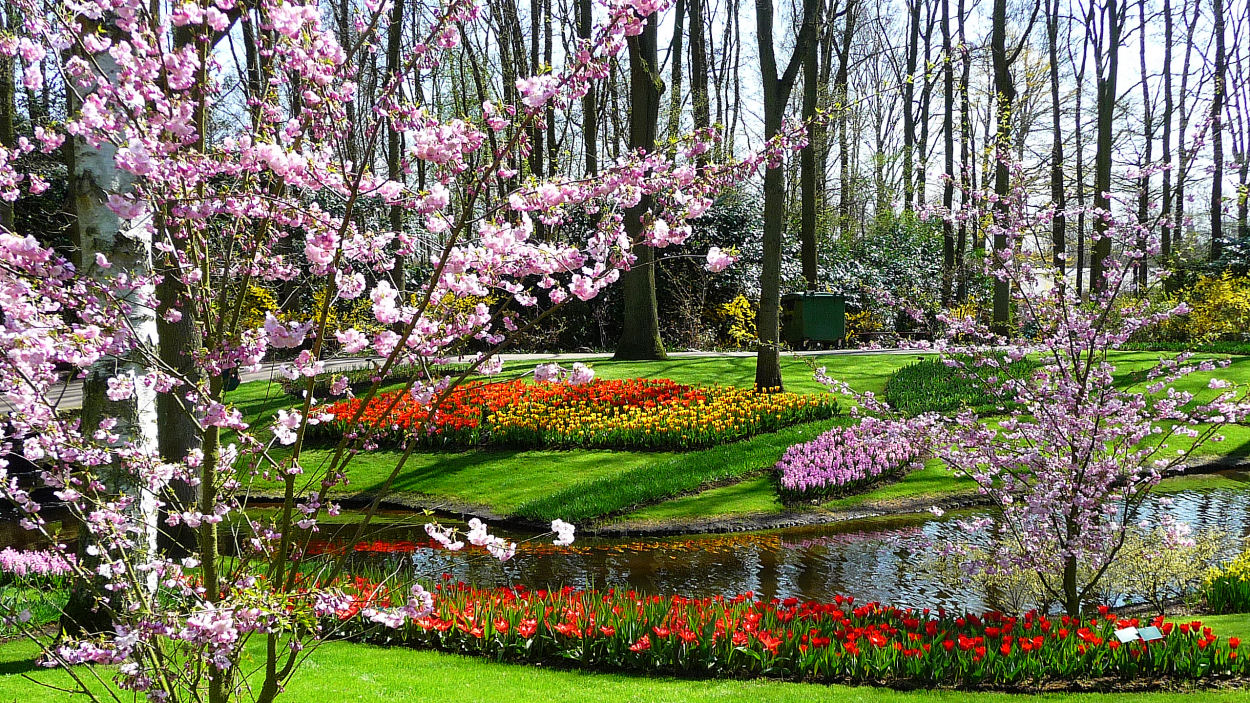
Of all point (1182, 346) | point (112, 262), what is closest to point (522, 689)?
point (112, 262)

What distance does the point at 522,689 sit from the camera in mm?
4465

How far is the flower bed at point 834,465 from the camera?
353 inches

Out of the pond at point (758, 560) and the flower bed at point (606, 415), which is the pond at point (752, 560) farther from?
the flower bed at point (606, 415)

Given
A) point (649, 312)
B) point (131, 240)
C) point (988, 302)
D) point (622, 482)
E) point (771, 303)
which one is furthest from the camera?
point (988, 302)

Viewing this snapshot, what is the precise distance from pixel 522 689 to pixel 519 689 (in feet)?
0.06

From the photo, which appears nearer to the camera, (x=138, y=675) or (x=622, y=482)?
(x=138, y=675)

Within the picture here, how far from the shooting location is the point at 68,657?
8.76 feet

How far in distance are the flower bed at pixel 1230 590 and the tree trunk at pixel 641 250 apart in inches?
414

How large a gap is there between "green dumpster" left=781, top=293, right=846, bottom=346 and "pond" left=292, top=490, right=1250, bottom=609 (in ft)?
32.0

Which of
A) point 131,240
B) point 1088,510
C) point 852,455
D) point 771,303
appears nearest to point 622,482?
point 852,455

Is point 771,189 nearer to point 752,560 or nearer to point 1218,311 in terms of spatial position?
point 752,560

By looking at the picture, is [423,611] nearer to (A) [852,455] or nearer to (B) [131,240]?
(B) [131,240]

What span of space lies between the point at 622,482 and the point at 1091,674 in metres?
5.37

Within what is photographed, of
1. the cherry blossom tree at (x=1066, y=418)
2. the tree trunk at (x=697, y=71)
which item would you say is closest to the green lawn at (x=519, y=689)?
the cherry blossom tree at (x=1066, y=418)
